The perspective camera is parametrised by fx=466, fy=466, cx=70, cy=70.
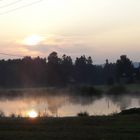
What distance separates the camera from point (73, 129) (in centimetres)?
1789

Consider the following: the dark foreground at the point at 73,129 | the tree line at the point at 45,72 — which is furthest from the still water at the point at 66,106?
the tree line at the point at 45,72

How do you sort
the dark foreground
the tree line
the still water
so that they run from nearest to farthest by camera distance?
the dark foreground < the still water < the tree line

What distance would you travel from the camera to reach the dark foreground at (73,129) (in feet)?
53.0

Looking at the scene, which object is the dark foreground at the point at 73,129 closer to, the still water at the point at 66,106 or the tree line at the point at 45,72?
the still water at the point at 66,106

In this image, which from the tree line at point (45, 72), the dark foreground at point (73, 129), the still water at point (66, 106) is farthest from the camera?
the tree line at point (45, 72)

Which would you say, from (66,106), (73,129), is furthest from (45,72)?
(73,129)

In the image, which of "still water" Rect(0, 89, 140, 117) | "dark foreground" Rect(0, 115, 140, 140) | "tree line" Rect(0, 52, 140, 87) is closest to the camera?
"dark foreground" Rect(0, 115, 140, 140)

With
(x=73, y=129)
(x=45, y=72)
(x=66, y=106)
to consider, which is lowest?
(x=73, y=129)

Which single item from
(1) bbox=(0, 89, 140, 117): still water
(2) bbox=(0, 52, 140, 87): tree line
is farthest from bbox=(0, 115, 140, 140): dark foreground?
(2) bbox=(0, 52, 140, 87): tree line

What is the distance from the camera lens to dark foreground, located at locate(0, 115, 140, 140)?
53.0 ft

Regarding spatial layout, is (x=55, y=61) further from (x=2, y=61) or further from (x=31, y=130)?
(x=31, y=130)

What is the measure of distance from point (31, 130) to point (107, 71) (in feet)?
438

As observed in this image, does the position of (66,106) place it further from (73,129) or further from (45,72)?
(45,72)

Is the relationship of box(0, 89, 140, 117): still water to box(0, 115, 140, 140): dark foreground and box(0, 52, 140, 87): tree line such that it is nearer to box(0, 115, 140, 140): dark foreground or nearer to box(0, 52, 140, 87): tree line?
box(0, 115, 140, 140): dark foreground
